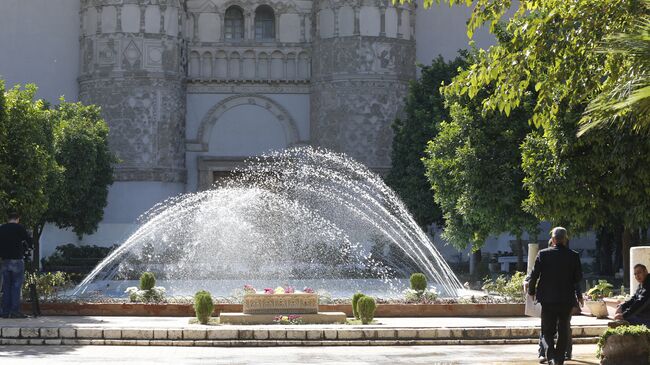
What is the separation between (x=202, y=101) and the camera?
4819 cm

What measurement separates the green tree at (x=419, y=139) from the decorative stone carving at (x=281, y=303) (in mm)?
22569

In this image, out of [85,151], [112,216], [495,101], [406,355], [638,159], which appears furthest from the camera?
[112,216]

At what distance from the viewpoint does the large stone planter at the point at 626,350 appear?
12.4 meters

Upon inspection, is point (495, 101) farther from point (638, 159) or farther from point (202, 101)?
point (202, 101)

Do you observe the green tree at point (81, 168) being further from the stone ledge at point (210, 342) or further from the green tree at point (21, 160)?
the stone ledge at point (210, 342)

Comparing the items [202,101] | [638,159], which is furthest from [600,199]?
[202,101]

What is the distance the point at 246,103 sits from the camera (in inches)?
1903

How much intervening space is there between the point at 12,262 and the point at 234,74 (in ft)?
98.6

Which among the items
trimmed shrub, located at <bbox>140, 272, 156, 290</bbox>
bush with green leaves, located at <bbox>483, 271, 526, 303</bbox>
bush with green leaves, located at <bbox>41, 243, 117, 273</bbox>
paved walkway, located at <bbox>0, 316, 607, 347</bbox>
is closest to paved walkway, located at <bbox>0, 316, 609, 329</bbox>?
paved walkway, located at <bbox>0, 316, 607, 347</bbox>

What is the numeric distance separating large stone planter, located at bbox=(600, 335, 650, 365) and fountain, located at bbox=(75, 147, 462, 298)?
2153 cm

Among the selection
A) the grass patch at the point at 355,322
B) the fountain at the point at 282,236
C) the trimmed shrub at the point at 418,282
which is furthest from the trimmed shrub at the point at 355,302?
the fountain at the point at 282,236

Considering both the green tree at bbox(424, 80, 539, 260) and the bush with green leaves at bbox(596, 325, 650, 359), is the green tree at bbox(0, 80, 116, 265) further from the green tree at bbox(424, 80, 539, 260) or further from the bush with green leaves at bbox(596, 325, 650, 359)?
the bush with green leaves at bbox(596, 325, 650, 359)

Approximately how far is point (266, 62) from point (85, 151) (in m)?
10.6

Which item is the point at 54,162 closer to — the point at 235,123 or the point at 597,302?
the point at 597,302
